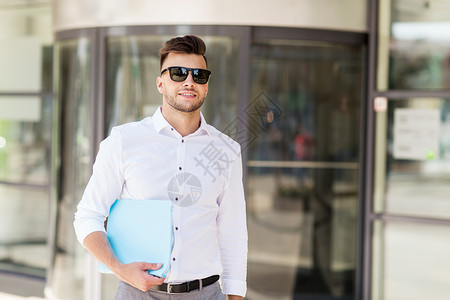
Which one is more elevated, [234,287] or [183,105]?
[183,105]

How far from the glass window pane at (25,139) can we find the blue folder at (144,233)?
14.7ft

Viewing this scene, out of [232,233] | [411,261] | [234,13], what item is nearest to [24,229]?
[234,13]

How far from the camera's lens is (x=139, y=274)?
6.58 feet

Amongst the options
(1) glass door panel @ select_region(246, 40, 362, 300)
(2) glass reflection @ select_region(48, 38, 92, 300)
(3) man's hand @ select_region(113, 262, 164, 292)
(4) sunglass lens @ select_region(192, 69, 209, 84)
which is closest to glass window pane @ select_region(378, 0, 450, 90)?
(1) glass door panel @ select_region(246, 40, 362, 300)

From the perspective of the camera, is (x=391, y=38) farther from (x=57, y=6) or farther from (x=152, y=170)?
(x=152, y=170)

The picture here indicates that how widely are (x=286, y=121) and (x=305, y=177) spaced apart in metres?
0.61

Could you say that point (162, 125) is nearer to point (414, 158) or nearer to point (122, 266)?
point (122, 266)

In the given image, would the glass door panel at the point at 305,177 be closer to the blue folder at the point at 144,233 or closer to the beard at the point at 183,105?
the beard at the point at 183,105

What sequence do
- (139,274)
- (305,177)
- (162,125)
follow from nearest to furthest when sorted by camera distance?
1. (139,274)
2. (162,125)
3. (305,177)

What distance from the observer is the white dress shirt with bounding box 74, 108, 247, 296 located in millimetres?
2174

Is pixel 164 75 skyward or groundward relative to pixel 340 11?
groundward

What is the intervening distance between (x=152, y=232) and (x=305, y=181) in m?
4.22

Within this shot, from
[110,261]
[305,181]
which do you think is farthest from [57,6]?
[110,261]

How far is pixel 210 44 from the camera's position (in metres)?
5.00
